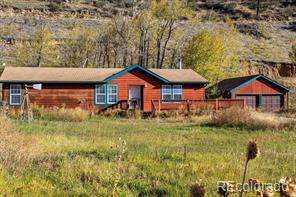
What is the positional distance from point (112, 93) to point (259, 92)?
1361cm

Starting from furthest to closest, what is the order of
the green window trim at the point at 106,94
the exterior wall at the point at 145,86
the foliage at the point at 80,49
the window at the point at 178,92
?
the foliage at the point at 80,49 → the window at the point at 178,92 → the exterior wall at the point at 145,86 → the green window trim at the point at 106,94

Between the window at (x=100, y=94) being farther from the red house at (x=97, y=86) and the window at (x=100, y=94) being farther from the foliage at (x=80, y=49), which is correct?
the foliage at (x=80, y=49)

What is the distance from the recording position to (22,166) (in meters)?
7.41

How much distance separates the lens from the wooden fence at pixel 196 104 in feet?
86.3

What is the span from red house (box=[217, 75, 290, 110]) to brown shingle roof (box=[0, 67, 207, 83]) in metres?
4.52

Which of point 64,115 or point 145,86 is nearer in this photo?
point 64,115

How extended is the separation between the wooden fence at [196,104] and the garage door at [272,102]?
7.27m

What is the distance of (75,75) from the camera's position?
28.8m

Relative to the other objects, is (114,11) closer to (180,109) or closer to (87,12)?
(87,12)

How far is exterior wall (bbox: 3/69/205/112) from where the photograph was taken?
27359mm

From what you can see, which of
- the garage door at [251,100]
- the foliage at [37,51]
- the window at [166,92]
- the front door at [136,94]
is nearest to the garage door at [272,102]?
the garage door at [251,100]

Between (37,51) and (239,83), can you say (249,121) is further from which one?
(37,51)

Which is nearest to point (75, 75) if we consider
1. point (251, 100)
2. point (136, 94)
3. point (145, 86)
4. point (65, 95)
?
point (65, 95)

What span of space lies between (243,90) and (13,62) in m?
25.8
